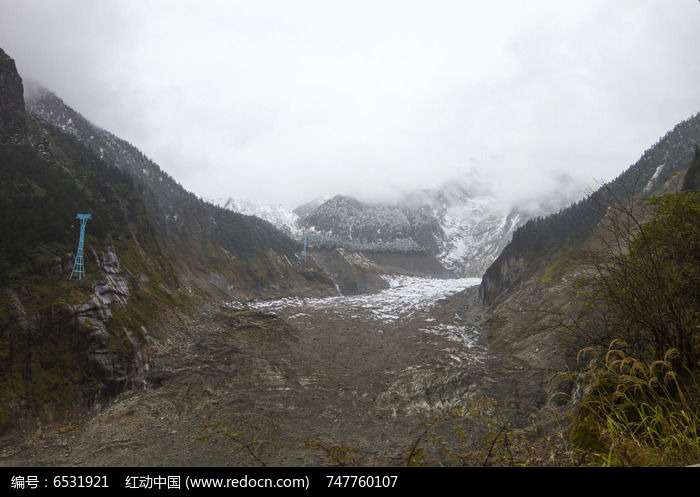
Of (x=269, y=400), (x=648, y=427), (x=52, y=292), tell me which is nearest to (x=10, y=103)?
(x=52, y=292)

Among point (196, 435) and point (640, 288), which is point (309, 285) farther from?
point (640, 288)

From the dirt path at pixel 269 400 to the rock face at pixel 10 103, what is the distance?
87.8 feet

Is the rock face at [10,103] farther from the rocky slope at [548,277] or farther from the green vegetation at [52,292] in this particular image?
the rocky slope at [548,277]

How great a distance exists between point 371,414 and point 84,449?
12.5m

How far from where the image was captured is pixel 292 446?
13.5m

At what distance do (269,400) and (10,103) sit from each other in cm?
4262

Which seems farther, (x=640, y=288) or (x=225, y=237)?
(x=225, y=237)

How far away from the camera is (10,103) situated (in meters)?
35.9

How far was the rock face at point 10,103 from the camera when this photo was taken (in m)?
34.8

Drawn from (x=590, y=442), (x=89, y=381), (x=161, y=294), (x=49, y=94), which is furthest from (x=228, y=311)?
(x=49, y=94)

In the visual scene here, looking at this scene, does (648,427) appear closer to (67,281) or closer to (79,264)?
(67,281)

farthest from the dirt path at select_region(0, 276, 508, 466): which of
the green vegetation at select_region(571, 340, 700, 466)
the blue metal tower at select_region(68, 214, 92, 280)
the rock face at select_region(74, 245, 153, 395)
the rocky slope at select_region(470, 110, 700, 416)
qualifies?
the blue metal tower at select_region(68, 214, 92, 280)
